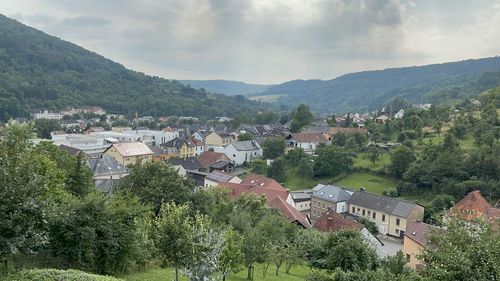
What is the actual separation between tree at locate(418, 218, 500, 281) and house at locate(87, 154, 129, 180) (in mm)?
51786

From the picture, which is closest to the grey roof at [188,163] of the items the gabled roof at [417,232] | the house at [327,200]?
the house at [327,200]

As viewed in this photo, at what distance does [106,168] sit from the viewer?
203 feet

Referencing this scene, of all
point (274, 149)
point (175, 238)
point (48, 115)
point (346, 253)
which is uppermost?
point (48, 115)

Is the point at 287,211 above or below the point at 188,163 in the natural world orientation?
below

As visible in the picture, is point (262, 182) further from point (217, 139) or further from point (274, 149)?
point (217, 139)

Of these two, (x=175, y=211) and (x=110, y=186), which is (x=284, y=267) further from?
(x=110, y=186)

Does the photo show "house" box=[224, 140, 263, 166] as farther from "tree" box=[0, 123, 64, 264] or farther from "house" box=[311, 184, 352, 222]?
"tree" box=[0, 123, 64, 264]

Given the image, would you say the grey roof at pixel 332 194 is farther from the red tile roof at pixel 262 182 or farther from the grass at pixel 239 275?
the grass at pixel 239 275

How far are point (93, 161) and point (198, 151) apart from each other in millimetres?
38817

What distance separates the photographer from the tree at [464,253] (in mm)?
12102

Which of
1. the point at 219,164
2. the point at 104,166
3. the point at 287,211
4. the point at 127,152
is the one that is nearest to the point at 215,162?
the point at 219,164

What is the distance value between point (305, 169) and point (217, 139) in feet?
117

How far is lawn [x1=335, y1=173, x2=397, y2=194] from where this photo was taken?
70500mm

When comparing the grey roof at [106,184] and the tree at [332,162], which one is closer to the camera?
the grey roof at [106,184]
